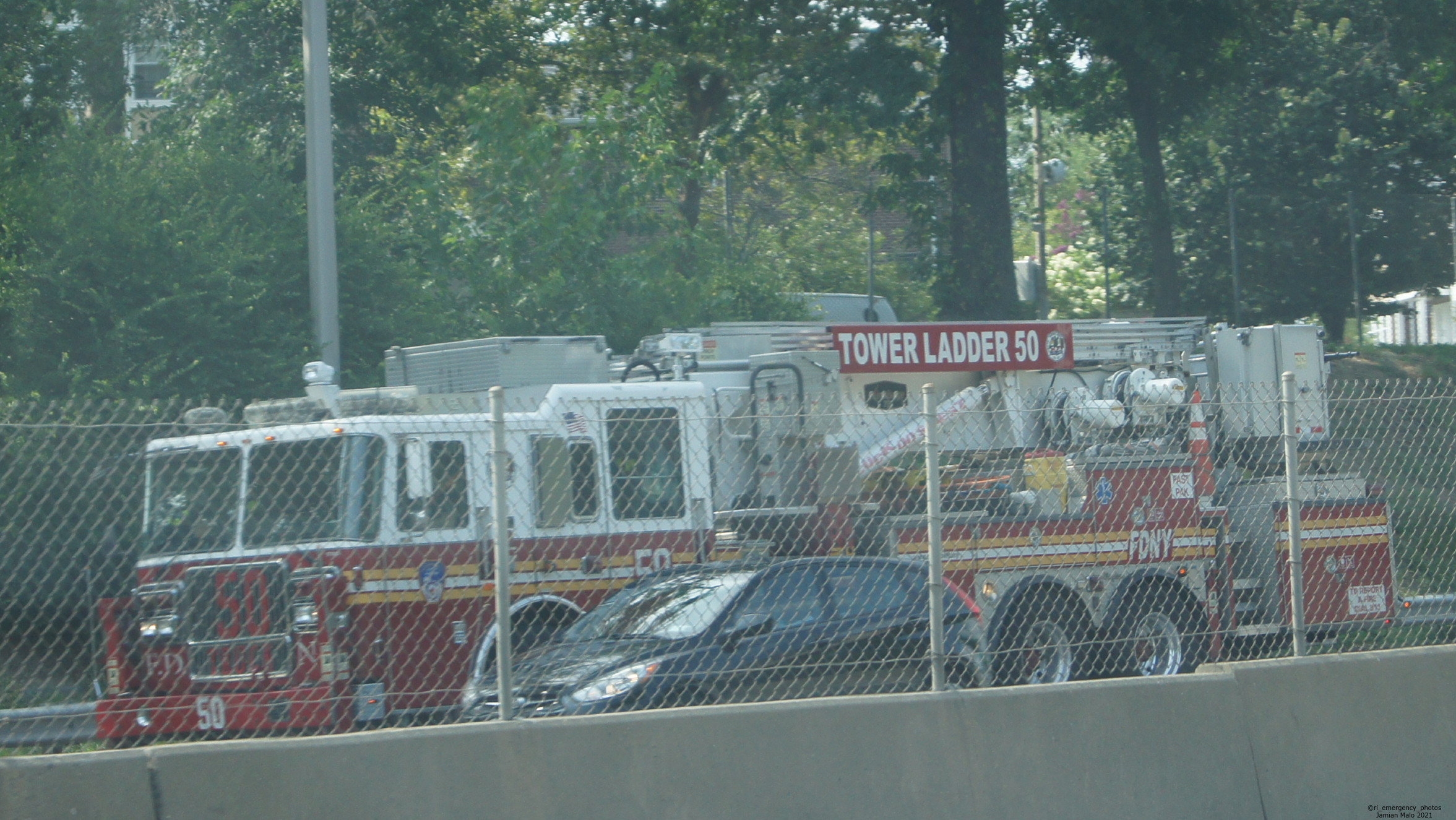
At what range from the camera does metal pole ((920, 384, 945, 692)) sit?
18.6 feet

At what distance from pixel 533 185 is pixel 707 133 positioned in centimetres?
583

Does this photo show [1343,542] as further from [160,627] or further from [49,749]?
[49,749]

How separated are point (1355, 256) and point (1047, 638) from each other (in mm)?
16048

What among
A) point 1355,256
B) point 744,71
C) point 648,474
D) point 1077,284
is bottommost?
point 648,474

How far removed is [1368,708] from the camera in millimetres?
6371

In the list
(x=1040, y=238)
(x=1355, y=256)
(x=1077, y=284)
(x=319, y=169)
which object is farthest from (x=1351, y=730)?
(x=1077, y=284)

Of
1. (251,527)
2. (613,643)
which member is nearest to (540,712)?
(613,643)

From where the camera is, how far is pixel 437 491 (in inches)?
335

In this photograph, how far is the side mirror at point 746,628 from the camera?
282 inches

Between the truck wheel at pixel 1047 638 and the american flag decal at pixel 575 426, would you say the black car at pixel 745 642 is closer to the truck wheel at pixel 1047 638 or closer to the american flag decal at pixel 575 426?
the truck wheel at pixel 1047 638

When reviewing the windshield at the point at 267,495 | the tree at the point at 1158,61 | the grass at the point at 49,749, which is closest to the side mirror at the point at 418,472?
the windshield at the point at 267,495

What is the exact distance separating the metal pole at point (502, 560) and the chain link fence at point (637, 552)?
0.02 m

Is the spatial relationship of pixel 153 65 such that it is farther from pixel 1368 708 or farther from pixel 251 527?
pixel 1368 708

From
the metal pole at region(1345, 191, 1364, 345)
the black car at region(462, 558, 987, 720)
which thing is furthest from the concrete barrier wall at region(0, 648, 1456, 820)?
the metal pole at region(1345, 191, 1364, 345)
